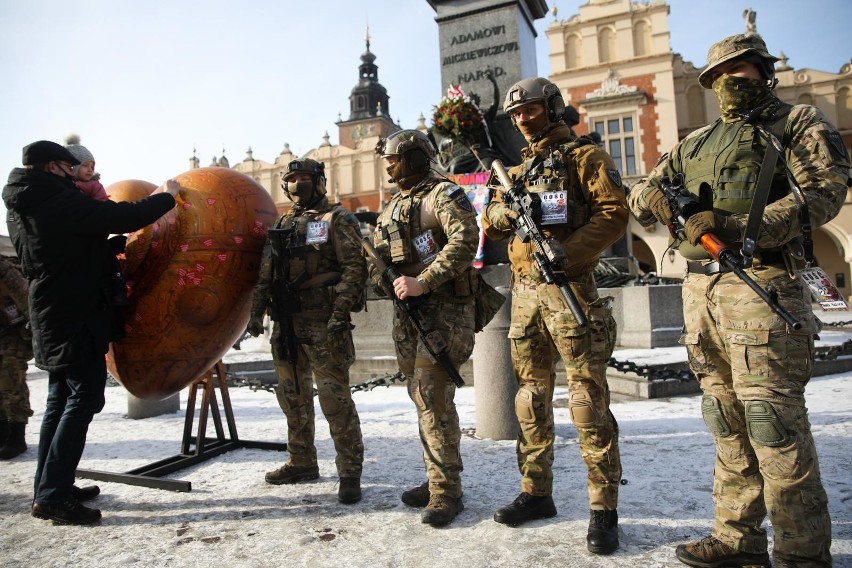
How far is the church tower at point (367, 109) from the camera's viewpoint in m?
56.8

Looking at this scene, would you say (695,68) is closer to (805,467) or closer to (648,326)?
(648,326)

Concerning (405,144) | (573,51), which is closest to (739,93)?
(405,144)

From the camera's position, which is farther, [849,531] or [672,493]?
[672,493]

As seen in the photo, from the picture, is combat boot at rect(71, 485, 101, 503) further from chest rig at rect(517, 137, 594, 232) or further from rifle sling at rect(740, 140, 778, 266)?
rifle sling at rect(740, 140, 778, 266)

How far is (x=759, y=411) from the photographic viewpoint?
6.81 feet

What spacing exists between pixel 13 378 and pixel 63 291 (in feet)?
7.36

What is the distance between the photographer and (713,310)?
2281mm

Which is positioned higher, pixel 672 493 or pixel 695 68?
pixel 695 68

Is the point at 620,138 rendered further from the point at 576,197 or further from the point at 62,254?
the point at 62,254

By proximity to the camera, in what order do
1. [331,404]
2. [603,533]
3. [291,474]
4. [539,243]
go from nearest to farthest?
[603,533] → [539,243] → [331,404] → [291,474]

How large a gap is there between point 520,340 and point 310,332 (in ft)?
4.49

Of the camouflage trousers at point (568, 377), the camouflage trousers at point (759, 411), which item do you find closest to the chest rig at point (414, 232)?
the camouflage trousers at point (568, 377)

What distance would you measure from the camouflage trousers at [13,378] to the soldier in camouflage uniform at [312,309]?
2614 millimetres

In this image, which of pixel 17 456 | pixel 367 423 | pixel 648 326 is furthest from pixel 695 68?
pixel 17 456
